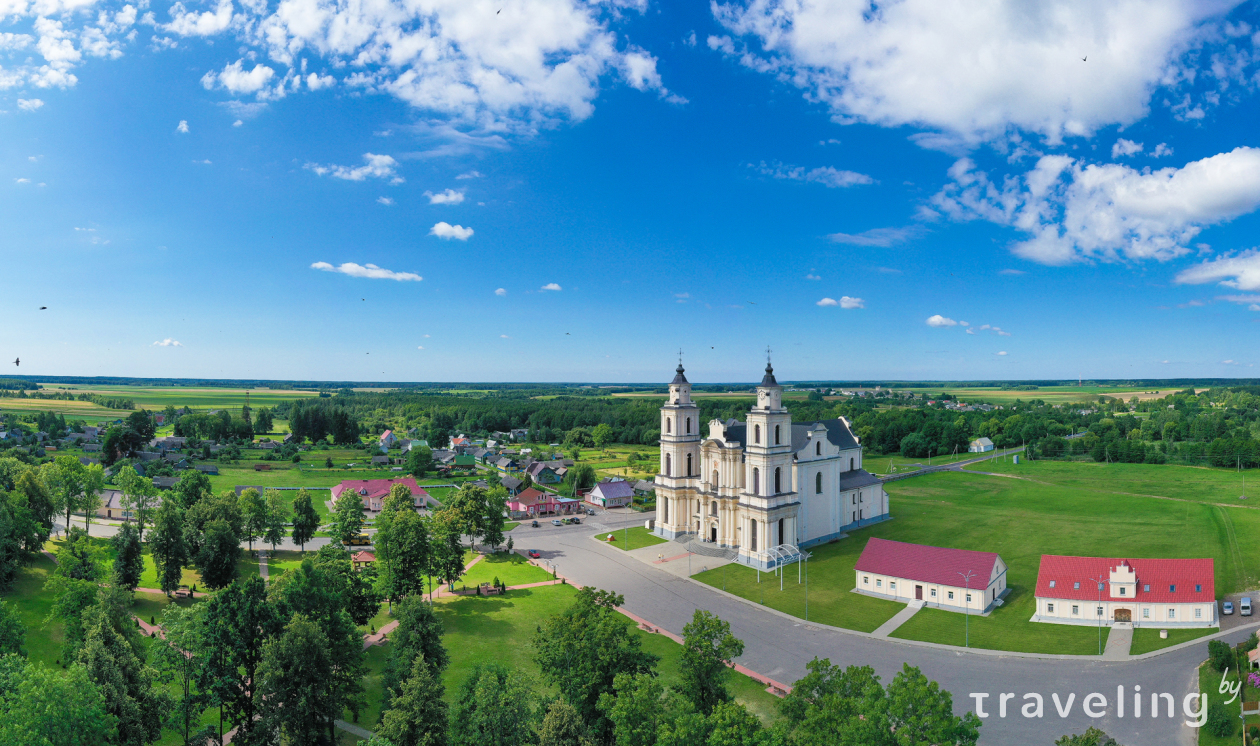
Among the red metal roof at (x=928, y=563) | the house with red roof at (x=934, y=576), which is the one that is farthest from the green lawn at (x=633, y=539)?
the house with red roof at (x=934, y=576)

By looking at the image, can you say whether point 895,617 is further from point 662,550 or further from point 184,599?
point 184,599

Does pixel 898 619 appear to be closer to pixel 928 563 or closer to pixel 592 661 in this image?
pixel 928 563

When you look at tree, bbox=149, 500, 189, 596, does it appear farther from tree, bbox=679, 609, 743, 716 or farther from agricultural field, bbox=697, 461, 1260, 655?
tree, bbox=679, 609, 743, 716

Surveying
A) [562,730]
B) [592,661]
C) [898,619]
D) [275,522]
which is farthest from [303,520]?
[898,619]

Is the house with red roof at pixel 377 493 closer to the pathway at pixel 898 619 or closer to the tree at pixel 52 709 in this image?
the pathway at pixel 898 619

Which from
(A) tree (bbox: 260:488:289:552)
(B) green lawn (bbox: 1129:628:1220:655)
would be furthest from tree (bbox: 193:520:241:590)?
(B) green lawn (bbox: 1129:628:1220:655)
